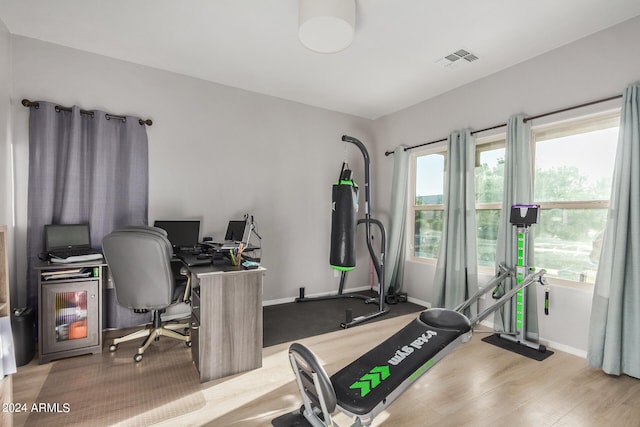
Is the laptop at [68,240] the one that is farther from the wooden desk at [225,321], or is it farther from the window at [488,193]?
the window at [488,193]

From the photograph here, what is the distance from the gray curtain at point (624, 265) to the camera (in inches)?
88.1

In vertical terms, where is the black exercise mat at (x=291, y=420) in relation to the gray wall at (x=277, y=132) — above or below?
below

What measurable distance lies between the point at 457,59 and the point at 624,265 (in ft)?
7.43

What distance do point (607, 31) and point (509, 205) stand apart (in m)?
1.59

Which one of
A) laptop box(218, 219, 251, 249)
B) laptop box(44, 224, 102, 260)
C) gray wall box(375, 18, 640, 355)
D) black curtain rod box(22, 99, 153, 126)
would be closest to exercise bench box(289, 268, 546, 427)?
gray wall box(375, 18, 640, 355)

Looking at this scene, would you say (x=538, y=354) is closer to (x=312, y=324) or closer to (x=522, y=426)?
(x=522, y=426)

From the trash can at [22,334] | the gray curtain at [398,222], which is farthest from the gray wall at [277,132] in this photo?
the trash can at [22,334]

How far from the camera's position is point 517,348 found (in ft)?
8.98

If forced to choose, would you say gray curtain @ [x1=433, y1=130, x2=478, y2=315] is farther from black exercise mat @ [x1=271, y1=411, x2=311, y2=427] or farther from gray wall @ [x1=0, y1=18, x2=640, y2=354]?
black exercise mat @ [x1=271, y1=411, x2=311, y2=427]

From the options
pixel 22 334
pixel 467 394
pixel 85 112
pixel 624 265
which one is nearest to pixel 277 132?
pixel 85 112

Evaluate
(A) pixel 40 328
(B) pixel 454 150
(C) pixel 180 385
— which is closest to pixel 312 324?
(C) pixel 180 385

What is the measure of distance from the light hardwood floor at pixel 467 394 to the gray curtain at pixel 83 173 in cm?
124

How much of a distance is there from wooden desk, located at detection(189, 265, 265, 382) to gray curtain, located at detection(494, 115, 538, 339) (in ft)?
7.91

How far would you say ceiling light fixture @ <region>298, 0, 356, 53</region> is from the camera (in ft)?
6.72
